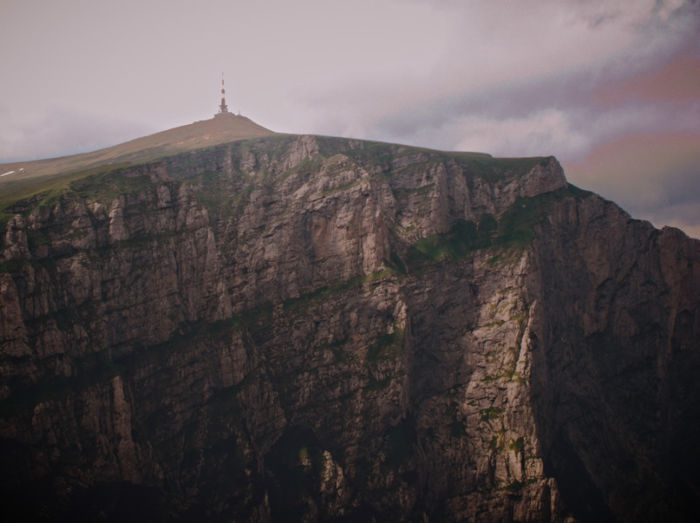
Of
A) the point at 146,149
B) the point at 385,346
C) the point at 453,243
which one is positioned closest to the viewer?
the point at 385,346

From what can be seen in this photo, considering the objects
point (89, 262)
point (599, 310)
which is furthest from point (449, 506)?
point (89, 262)

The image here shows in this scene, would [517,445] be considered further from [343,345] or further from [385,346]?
[343,345]

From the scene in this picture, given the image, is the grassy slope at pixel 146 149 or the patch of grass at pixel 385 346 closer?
the patch of grass at pixel 385 346

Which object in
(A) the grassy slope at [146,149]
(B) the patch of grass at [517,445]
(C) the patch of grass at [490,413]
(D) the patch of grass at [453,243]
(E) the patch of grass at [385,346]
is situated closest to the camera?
(B) the patch of grass at [517,445]

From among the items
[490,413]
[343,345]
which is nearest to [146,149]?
[343,345]

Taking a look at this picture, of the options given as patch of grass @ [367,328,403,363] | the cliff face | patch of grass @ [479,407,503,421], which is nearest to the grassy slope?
the cliff face

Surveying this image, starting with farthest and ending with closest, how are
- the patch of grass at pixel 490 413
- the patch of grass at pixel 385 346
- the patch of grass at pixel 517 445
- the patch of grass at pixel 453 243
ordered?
the patch of grass at pixel 453 243 < the patch of grass at pixel 385 346 < the patch of grass at pixel 490 413 < the patch of grass at pixel 517 445


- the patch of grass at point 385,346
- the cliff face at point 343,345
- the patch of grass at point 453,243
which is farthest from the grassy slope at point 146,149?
the patch of grass at point 385,346

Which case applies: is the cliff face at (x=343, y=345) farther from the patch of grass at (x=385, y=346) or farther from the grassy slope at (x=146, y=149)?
the grassy slope at (x=146, y=149)
